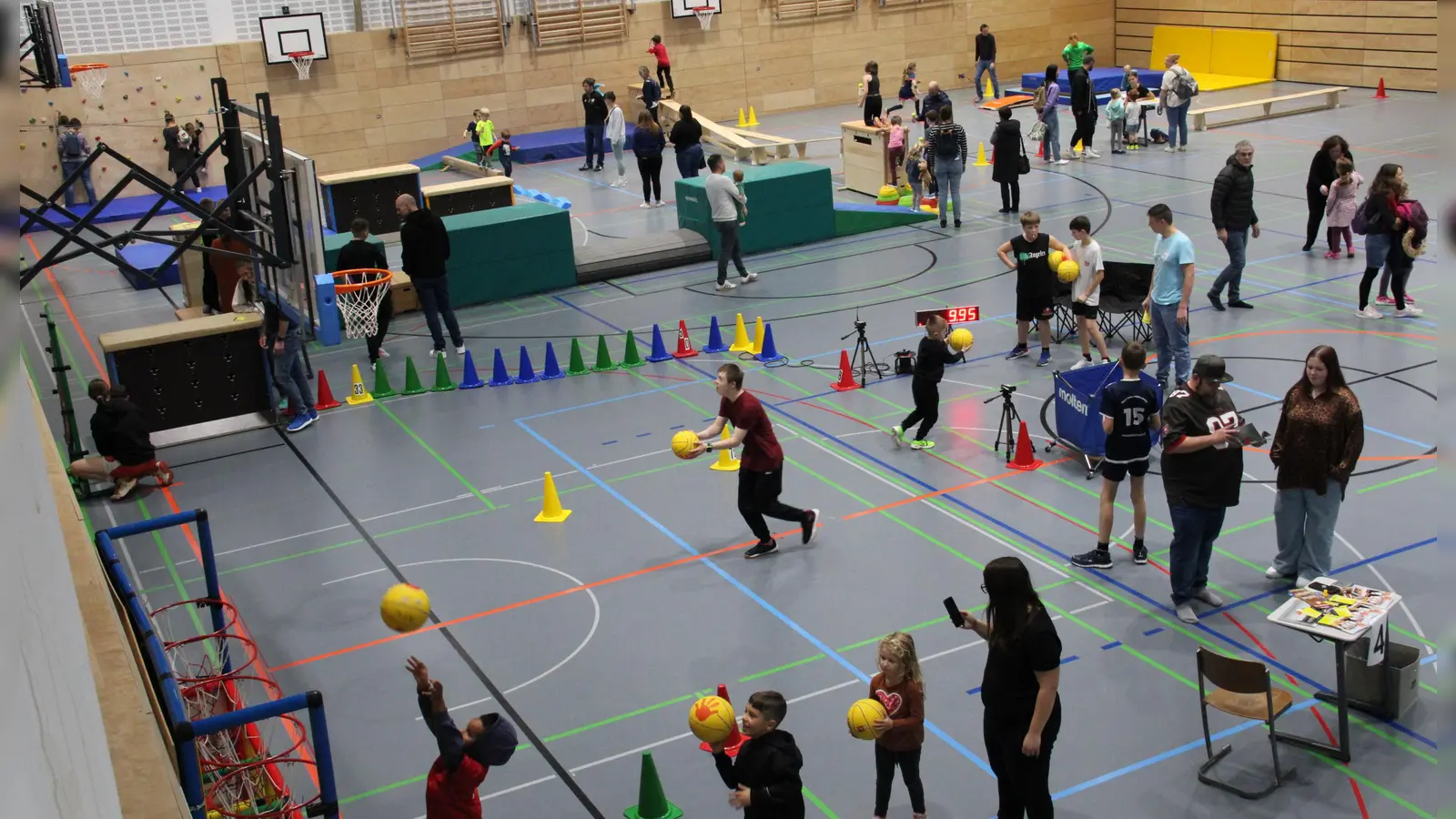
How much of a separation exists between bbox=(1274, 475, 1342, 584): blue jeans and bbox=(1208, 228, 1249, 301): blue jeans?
22.4ft

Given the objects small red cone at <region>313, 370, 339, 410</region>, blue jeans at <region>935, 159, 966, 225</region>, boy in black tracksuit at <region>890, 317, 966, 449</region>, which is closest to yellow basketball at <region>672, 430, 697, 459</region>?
boy in black tracksuit at <region>890, 317, 966, 449</region>

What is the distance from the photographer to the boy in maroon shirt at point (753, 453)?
33.7ft

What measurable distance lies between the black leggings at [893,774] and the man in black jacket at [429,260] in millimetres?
10006

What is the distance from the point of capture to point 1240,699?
7602mm

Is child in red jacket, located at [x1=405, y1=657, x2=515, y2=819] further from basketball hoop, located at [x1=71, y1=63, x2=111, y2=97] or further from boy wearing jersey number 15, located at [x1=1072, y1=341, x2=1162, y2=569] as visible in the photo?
basketball hoop, located at [x1=71, y1=63, x2=111, y2=97]

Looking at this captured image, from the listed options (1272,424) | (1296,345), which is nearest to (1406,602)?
(1272,424)

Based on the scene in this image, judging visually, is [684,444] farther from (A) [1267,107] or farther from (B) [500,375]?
(A) [1267,107]

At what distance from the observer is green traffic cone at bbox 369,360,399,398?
15539 mm

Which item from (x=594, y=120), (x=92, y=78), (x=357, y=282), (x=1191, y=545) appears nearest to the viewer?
(x=1191, y=545)

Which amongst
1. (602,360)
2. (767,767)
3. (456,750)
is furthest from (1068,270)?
(456,750)

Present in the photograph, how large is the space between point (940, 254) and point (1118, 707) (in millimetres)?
12605

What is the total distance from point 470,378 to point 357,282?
268 cm

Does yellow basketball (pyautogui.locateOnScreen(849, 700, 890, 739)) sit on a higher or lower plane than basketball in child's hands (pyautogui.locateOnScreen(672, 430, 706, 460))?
lower

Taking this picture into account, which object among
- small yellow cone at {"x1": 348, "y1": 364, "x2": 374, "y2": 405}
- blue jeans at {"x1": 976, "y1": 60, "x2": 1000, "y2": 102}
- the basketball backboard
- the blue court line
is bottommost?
the blue court line
